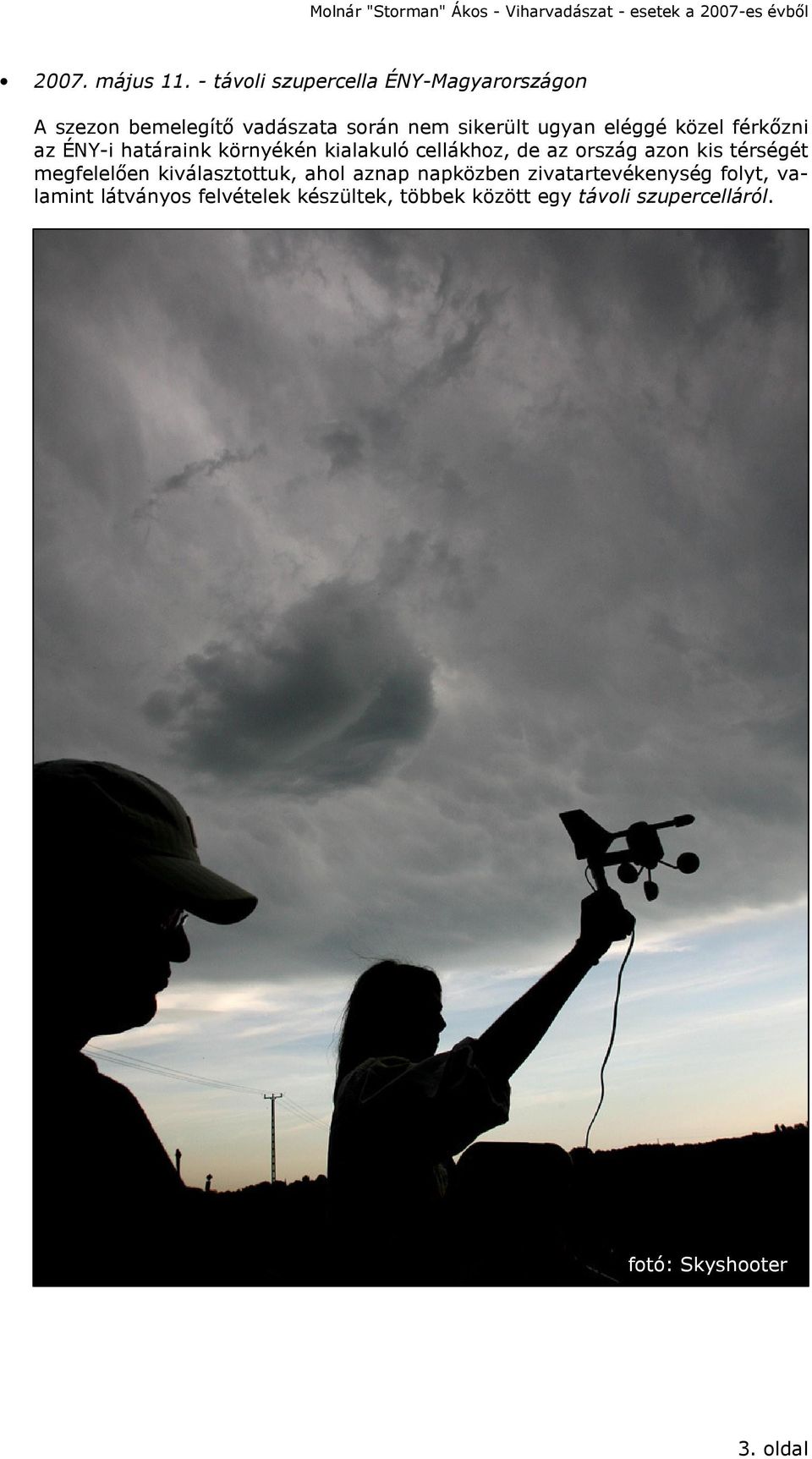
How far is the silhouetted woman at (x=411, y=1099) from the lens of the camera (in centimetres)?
262

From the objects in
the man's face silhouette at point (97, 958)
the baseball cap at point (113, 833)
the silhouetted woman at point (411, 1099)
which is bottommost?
the silhouetted woman at point (411, 1099)

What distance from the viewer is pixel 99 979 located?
1.85 metres

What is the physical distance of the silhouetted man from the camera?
5.95ft

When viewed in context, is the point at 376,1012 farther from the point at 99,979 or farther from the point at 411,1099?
the point at 99,979

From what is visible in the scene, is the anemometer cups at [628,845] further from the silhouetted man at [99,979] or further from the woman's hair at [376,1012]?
the silhouetted man at [99,979]

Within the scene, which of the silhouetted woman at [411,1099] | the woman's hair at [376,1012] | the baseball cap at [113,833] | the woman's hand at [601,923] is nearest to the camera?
the baseball cap at [113,833]

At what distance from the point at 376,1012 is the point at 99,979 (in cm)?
182

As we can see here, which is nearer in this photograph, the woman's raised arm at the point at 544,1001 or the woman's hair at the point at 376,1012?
the woman's raised arm at the point at 544,1001

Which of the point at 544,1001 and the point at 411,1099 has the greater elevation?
the point at 544,1001

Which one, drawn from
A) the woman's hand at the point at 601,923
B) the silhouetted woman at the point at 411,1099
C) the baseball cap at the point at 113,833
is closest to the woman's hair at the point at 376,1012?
the silhouetted woman at the point at 411,1099

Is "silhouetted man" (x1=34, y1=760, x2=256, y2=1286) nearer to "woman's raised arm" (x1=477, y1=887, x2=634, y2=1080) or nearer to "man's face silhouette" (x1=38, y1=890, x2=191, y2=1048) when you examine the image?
"man's face silhouette" (x1=38, y1=890, x2=191, y2=1048)

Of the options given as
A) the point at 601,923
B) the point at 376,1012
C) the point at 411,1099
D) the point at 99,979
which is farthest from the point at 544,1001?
the point at 99,979

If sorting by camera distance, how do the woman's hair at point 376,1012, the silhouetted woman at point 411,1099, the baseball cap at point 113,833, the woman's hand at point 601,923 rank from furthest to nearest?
the woman's hair at point 376,1012 < the woman's hand at point 601,923 < the silhouetted woman at point 411,1099 < the baseball cap at point 113,833

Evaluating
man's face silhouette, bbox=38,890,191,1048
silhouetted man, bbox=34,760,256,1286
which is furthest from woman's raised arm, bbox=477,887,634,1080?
man's face silhouette, bbox=38,890,191,1048
